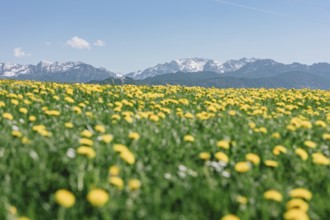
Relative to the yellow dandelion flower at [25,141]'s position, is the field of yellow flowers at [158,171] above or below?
below

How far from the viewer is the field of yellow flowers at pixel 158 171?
3244 millimetres

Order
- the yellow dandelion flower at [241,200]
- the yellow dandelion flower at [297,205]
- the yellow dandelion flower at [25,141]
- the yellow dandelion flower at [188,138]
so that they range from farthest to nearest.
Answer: the yellow dandelion flower at [188,138], the yellow dandelion flower at [25,141], the yellow dandelion flower at [241,200], the yellow dandelion flower at [297,205]

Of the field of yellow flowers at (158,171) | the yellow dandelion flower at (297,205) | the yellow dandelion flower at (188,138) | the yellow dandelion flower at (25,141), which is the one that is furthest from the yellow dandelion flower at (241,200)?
the yellow dandelion flower at (25,141)

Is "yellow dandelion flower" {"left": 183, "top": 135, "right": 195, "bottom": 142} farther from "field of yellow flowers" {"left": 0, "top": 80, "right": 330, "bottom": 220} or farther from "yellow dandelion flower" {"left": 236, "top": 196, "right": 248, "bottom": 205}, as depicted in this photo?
"yellow dandelion flower" {"left": 236, "top": 196, "right": 248, "bottom": 205}

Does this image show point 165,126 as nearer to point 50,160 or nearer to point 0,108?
point 50,160

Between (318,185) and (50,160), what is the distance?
2880 millimetres

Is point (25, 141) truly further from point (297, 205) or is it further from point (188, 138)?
point (297, 205)

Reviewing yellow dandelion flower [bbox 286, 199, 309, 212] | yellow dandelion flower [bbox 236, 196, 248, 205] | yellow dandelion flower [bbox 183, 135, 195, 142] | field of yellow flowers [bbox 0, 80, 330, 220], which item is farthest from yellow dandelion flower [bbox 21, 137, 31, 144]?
yellow dandelion flower [bbox 286, 199, 309, 212]

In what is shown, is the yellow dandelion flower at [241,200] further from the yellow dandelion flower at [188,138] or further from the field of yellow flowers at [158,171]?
the yellow dandelion flower at [188,138]

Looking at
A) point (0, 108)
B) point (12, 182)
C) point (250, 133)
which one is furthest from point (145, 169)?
point (0, 108)

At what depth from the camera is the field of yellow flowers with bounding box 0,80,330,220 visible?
324 cm

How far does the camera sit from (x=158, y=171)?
411cm

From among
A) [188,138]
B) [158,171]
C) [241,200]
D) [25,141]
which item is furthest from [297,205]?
[25,141]

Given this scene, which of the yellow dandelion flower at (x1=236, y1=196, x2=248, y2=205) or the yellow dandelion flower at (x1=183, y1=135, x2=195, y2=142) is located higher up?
the yellow dandelion flower at (x1=183, y1=135, x2=195, y2=142)
